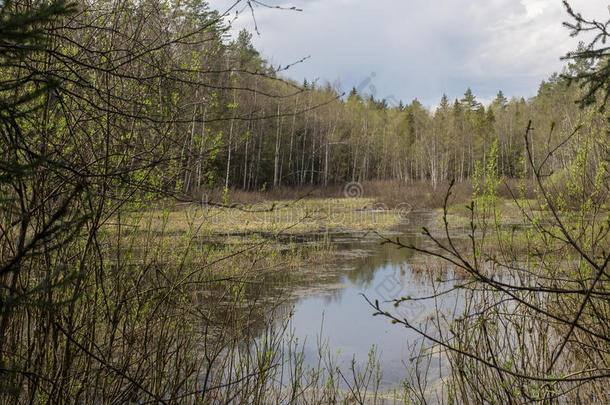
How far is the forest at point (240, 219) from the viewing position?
69.1 inches

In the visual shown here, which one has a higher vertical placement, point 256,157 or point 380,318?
point 256,157

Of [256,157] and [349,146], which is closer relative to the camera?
[256,157]

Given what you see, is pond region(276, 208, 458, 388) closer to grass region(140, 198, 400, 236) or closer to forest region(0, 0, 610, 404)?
forest region(0, 0, 610, 404)

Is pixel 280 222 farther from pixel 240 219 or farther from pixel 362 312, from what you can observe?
pixel 362 312

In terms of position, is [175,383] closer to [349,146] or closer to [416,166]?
[349,146]

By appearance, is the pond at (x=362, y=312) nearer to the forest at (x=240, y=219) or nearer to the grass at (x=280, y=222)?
the forest at (x=240, y=219)

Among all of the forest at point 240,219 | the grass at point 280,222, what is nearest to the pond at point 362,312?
the forest at point 240,219

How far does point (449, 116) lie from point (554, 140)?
13.5 m

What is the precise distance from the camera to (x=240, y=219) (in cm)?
1477

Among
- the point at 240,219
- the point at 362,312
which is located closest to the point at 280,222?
the point at 240,219

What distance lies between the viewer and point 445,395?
416cm

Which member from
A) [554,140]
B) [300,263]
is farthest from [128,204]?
[554,140]

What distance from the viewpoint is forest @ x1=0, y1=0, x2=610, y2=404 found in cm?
176

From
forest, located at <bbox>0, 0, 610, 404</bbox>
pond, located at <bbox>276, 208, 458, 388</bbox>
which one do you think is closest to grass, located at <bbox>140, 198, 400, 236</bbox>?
forest, located at <bbox>0, 0, 610, 404</bbox>
